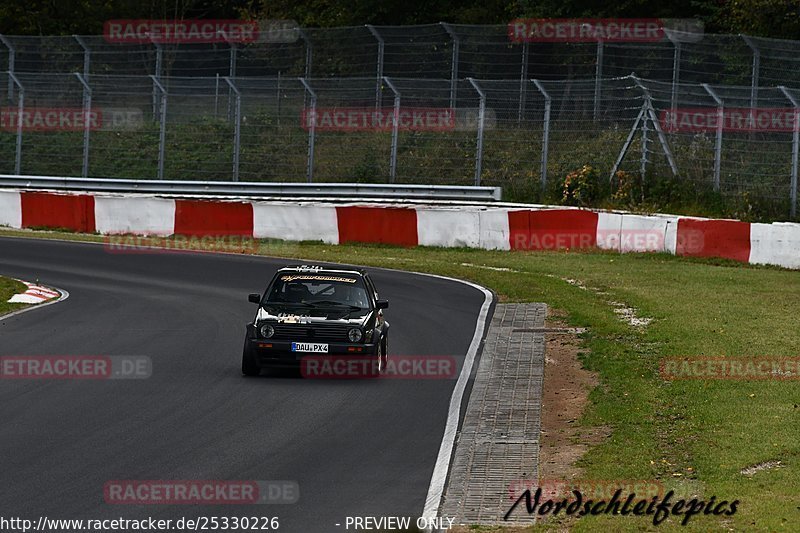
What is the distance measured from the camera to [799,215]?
29656 millimetres

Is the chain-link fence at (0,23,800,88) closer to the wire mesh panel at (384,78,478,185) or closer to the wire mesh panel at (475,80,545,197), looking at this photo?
the wire mesh panel at (384,78,478,185)

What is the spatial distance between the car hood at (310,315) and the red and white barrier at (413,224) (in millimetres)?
14262

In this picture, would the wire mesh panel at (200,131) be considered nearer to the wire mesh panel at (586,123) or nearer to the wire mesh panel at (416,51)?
the wire mesh panel at (416,51)

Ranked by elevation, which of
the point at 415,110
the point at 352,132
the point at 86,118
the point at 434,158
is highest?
the point at 415,110

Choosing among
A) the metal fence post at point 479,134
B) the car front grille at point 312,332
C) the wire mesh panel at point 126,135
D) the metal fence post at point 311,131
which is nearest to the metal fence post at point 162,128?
the wire mesh panel at point 126,135

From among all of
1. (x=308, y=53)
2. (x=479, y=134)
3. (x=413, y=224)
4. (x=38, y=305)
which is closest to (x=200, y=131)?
(x=308, y=53)

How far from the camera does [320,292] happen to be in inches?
623

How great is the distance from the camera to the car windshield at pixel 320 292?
1553cm

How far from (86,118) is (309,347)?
2499 centimetres

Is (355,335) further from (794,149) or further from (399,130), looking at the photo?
(399,130)

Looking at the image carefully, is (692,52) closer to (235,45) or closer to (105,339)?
(235,45)

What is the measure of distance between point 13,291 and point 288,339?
8.84 m

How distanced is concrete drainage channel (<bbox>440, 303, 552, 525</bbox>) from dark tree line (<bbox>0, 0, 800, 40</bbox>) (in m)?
23.9

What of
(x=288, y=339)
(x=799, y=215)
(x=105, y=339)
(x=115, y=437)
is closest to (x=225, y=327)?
(x=105, y=339)
